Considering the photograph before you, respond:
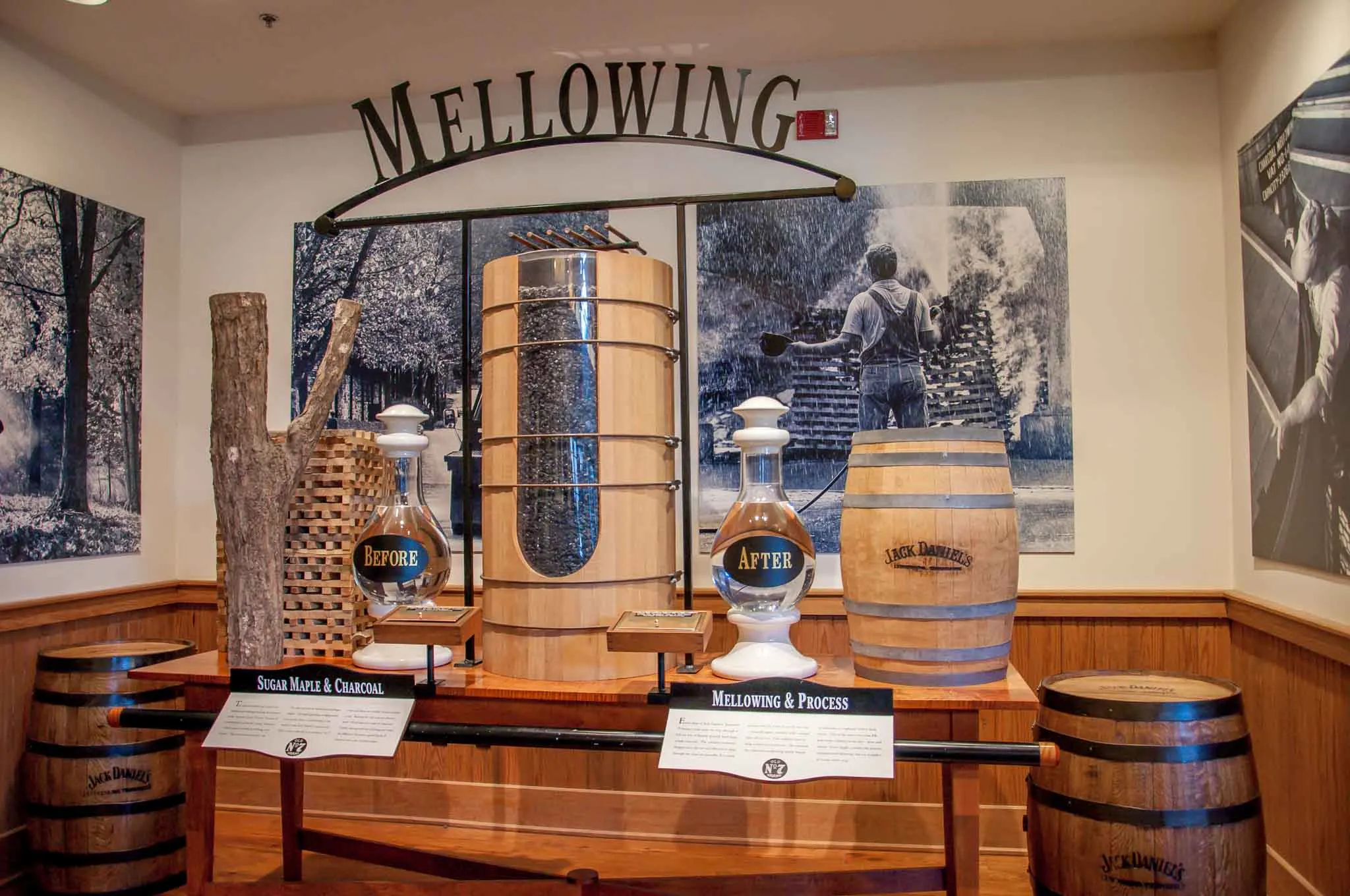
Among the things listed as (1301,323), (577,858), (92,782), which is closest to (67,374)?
(92,782)

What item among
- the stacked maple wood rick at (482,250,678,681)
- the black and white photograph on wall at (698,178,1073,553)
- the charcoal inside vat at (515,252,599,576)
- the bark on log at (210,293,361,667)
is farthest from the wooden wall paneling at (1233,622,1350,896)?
the bark on log at (210,293,361,667)

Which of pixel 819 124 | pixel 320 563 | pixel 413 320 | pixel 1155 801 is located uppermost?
pixel 819 124

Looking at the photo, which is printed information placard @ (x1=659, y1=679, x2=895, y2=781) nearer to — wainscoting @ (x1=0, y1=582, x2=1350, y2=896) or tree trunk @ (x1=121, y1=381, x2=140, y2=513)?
wainscoting @ (x1=0, y1=582, x2=1350, y2=896)

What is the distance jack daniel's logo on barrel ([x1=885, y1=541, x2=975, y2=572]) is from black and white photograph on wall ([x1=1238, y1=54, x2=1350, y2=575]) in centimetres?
115

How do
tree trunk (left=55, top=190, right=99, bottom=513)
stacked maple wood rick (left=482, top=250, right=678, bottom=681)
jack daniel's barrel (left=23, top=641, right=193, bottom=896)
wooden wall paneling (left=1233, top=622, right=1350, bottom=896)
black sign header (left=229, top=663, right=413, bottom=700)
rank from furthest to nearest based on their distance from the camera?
tree trunk (left=55, top=190, right=99, bottom=513), jack daniel's barrel (left=23, top=641, right=193, bottom=896), wooden wall paneling (left=1233, top=622, right=1350, bottom=896), stacked maple wood rick (left=482, top=250, right=678, bottom=681), black sign header (left=229, top=663, right=413, bottom=700)

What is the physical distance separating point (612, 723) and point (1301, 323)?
209cm

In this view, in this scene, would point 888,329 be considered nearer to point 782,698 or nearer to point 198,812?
point 782,698

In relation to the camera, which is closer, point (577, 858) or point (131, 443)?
point (577, 858)

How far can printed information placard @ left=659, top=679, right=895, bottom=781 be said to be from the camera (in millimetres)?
1581

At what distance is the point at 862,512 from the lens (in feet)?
6.23

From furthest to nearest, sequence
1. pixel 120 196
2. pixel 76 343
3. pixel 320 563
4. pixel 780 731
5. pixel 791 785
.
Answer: pixel 120 196, pixel 76 343, pixel 791 785, pixel 320 563, pixel 780 731

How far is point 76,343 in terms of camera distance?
124 inches

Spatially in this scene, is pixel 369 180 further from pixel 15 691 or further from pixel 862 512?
pixel 862 512

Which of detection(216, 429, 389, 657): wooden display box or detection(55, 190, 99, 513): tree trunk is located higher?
detection(55, 190, 99, 513): tree trunk
